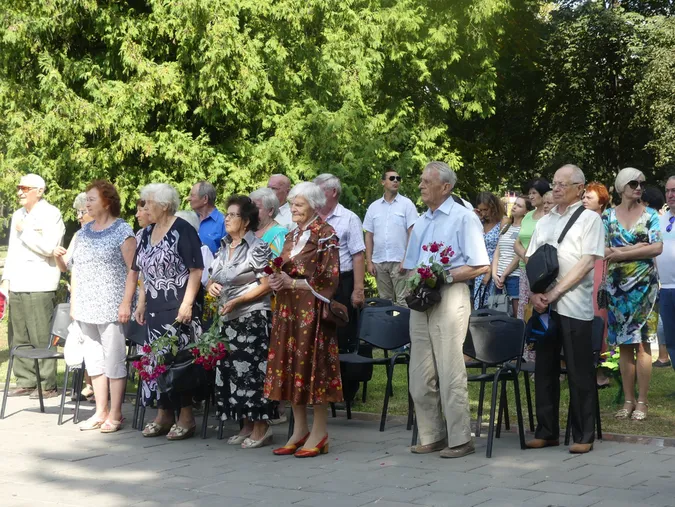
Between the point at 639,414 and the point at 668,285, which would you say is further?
the point at 668,285

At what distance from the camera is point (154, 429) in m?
8.55

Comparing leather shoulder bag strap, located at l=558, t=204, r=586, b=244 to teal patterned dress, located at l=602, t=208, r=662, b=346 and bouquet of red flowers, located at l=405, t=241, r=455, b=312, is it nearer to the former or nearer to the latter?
bouquet of red flowers, located at l=405, t=241, r=455, b=312

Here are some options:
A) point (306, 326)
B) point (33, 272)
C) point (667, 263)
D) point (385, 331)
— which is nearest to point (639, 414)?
point (667, 263)

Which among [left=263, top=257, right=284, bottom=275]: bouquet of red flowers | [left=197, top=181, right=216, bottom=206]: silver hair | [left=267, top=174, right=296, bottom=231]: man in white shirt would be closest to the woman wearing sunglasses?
[left=267, top=174, right=296, bottom=231]: man in white shirt

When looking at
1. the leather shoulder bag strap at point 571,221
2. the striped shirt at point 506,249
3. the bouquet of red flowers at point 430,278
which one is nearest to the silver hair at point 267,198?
the bouquet of red flowers at point 430,278

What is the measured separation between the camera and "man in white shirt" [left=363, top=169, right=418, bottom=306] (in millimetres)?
12391

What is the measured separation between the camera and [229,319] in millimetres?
8227

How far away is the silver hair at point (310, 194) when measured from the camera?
7.73 metres

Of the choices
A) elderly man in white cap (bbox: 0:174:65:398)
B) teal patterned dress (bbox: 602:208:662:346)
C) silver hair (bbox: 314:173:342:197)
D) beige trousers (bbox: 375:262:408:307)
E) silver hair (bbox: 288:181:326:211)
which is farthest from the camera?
beige trousers (bbox: 375:262:408:307)

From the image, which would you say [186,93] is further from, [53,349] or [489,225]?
[53,349]

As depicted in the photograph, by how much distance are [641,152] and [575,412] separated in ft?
92.9

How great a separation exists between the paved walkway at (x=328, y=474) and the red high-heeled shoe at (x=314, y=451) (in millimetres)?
78

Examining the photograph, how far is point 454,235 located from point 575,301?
989 mm

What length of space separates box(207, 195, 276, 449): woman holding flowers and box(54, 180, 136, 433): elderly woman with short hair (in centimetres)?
108
